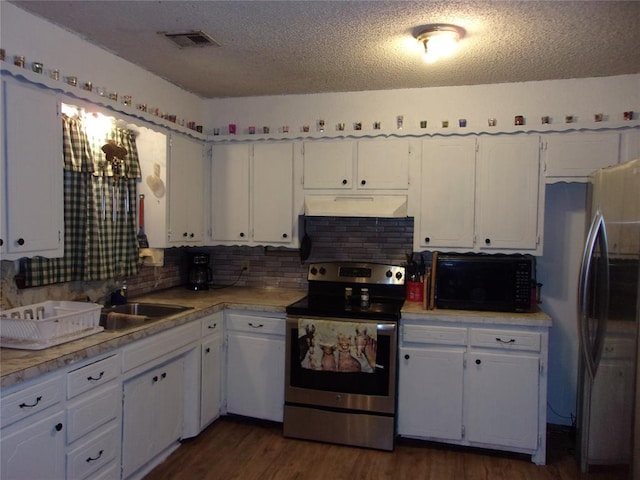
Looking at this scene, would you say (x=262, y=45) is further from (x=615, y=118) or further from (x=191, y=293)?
(x=615, y=118)

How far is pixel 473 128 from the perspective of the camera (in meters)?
3.22

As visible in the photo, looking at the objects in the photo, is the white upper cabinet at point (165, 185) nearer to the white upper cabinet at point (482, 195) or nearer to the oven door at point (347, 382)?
the oven door at point (347, 382)

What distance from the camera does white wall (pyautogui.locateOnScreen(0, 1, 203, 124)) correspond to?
2289 mm

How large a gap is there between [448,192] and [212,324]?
1785 mm

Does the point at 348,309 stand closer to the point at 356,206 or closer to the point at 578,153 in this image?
the point at 356,206

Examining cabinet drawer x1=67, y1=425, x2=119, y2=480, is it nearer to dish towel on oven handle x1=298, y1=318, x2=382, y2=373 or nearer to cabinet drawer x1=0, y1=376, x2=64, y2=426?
cabinet drawer x1=0, y1=376, x2=64, y2=426

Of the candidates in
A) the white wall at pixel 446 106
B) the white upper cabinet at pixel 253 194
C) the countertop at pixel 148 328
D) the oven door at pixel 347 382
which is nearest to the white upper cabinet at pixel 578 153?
the white wall at pixel 446 106

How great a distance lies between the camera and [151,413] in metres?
2.70

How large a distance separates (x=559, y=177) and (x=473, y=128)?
62cm

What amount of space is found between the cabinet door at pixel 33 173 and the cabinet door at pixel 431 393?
2.10 m

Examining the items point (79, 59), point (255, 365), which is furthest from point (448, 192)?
point (79, 59)

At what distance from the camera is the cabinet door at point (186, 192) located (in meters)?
3.34

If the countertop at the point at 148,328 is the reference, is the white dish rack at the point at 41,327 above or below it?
above

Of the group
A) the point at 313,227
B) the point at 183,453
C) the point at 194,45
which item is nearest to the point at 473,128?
the point at 313,227
